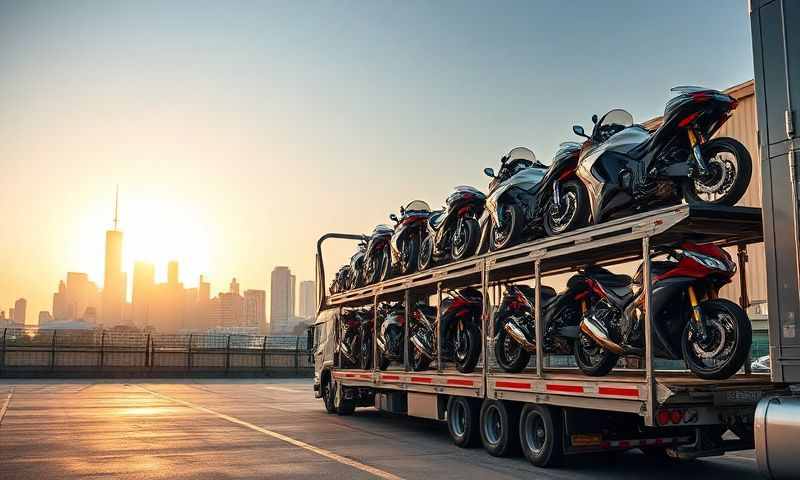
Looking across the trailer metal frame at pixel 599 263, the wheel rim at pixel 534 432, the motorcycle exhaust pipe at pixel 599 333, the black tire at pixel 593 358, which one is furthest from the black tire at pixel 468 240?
the motorcycle exhaust pipe at pixel 599 333

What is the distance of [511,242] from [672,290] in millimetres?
2972

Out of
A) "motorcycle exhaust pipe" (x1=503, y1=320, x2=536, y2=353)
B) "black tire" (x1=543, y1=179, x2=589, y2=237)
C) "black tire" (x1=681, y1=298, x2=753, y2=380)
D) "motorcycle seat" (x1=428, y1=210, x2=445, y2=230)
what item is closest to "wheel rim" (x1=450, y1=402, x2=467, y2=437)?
"motorcycle exhaust pipe" (x1=503, y1=320, x2=536, y2=353)

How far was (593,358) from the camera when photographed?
899 centimetres

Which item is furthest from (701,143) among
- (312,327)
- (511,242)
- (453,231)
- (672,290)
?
(312,327)

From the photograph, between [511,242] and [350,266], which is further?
[350,266]

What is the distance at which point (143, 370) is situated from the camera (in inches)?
1355

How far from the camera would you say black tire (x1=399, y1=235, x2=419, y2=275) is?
1373 cm

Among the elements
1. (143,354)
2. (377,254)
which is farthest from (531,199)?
(143,354)

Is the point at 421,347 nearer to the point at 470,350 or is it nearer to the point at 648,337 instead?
the point at 470,350

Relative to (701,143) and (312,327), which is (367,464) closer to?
(701,143)

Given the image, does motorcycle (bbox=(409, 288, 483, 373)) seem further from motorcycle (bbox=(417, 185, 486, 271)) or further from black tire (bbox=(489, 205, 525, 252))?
black tire (bbox=(489, 205, 525, 252))

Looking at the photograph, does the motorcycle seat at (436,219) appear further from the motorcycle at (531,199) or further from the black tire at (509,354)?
the black tire at (509,354)

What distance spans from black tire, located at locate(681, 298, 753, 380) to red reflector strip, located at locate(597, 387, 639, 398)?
57cm

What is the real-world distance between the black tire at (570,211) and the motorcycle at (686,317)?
95 centimetres
